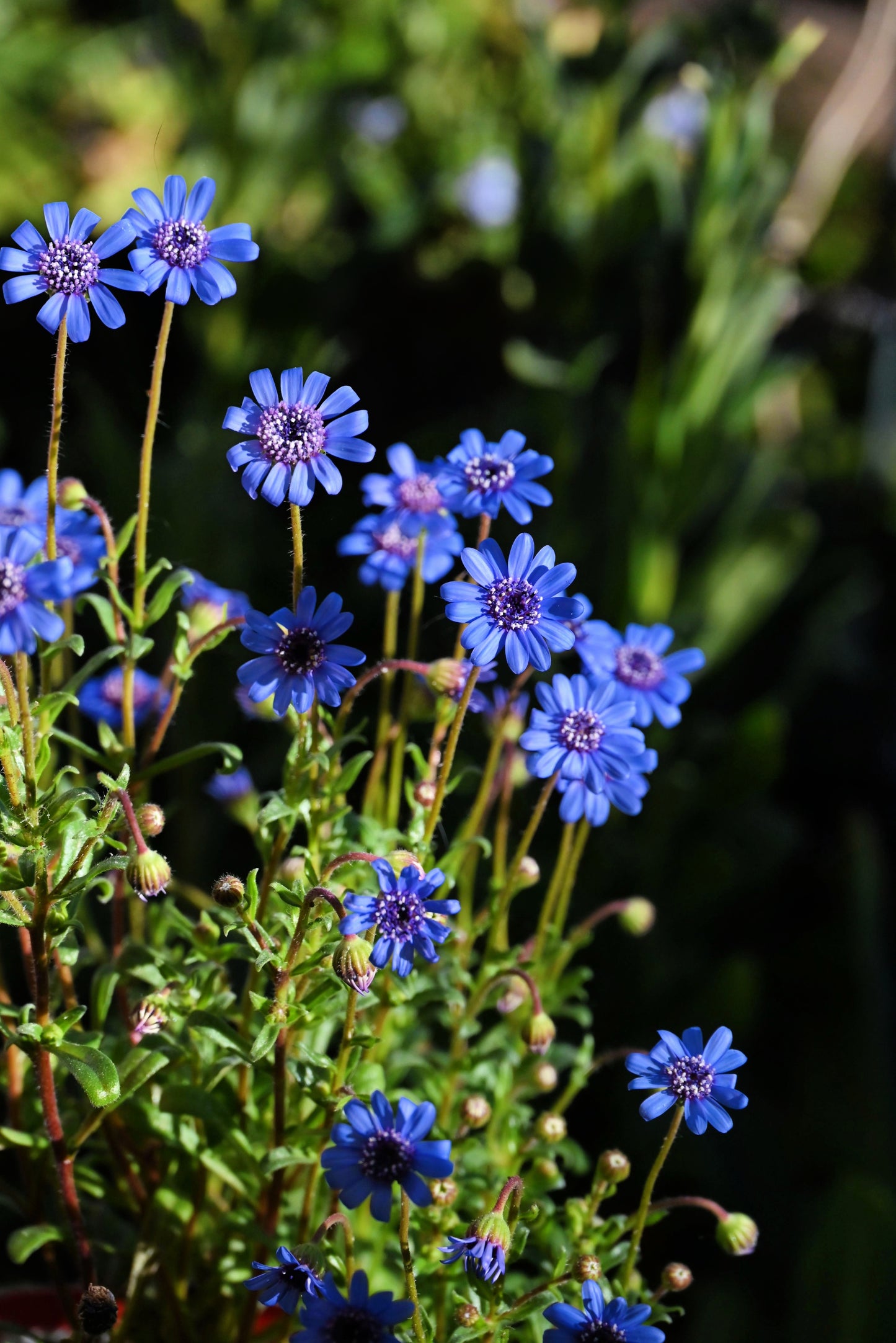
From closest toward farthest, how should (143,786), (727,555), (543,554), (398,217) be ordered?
1. (543,554)
2. (143,786)
3. (727,555)
4. (398,217)

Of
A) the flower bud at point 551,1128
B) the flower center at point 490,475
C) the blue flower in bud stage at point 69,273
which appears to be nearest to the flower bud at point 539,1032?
the flower bud at point 551,1128

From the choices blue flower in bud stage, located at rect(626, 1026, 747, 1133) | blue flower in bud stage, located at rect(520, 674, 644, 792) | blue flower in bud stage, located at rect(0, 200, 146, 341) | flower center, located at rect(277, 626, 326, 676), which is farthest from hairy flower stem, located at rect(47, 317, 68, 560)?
blue flower in bud stage, located at rect(626, 1026, 747, 1133)

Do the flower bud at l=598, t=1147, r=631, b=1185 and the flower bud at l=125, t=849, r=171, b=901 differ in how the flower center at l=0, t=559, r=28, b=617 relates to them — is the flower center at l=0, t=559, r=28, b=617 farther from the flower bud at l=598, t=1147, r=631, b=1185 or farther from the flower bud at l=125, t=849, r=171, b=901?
the flower bud at l=598, t=1147, r=631, b=1185

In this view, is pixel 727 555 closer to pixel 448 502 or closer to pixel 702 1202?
pixel 448 502

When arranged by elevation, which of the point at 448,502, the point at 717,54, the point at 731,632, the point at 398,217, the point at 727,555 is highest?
the point at 398,217

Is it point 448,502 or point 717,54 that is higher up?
point 717,54

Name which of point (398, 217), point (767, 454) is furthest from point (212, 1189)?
point (398, 217)

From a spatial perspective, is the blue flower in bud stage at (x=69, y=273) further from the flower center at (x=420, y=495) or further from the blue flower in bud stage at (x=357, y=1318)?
the blue flower in bud stage at (x=357, y=1318)
